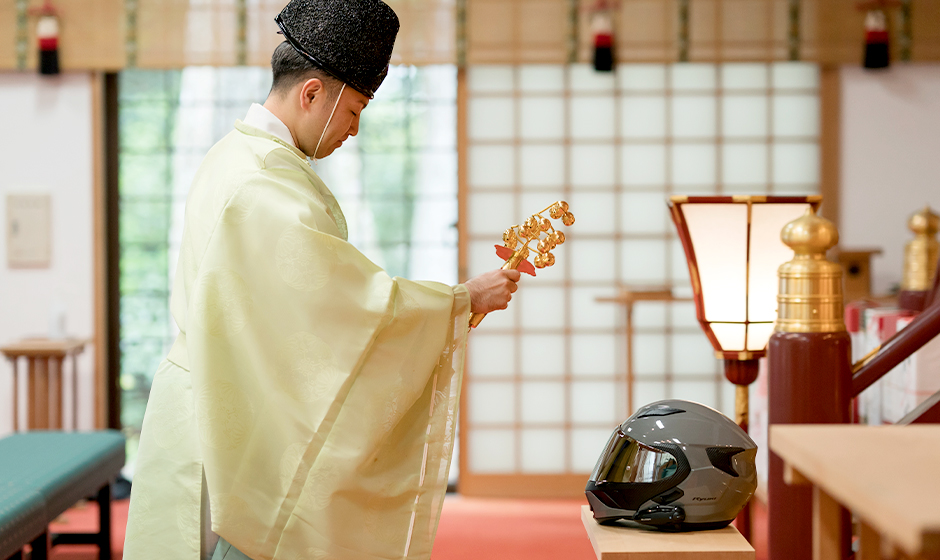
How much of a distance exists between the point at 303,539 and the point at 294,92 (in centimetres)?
84

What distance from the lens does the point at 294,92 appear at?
5.17 feet

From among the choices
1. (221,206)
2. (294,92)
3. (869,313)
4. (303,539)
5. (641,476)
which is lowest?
(303,539)

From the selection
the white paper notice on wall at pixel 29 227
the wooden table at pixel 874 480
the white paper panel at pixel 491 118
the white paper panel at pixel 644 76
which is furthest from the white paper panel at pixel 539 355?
the wooden table at pixel 874 480

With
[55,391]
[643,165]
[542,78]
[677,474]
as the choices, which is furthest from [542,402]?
[677,474]

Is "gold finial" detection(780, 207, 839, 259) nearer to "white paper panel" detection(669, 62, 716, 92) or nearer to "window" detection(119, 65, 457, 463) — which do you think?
"white paper panel" detection(669, 62, 716, 92)

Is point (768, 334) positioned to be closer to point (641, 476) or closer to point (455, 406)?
point (641, 476)

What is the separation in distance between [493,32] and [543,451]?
233 centimetres

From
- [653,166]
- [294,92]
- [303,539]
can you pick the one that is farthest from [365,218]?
[303,539]

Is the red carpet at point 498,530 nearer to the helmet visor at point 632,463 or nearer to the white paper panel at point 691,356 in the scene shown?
the white paper panel at point 691,356

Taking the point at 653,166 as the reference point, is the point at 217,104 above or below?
above

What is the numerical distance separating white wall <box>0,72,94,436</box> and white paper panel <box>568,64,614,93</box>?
2.69 m

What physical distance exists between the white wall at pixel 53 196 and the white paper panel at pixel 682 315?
3.23 meters

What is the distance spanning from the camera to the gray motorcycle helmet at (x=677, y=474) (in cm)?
128

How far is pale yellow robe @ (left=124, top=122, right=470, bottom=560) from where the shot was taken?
4.56ft
